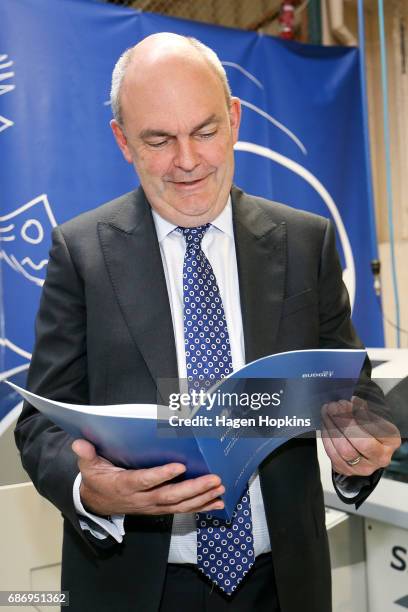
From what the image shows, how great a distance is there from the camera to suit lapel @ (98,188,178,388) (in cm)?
94

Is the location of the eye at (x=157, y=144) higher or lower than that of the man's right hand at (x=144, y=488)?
higher

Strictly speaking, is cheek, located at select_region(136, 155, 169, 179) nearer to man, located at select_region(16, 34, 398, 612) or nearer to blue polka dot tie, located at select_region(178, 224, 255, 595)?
man, located at select_region(16, 34, 398, 612)

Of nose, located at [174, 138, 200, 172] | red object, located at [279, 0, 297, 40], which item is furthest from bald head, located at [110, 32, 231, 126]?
red object, located at [279, 0, 297, 40]

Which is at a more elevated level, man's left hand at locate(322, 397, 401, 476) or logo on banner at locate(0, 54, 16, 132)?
logo on banner at locate(0, 54, 16, 132)

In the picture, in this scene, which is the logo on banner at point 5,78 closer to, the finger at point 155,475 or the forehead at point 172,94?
the forehead at point 172,94

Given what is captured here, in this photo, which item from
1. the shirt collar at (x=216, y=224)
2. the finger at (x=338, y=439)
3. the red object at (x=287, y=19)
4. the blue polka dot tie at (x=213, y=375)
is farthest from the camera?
the red object at (x=287, y=19)

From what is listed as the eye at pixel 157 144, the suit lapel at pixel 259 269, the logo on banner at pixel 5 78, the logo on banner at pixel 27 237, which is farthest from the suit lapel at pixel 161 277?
the logo on banner at pixel 5 78

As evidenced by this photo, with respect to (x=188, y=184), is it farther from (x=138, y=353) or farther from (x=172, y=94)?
(x=138, y=353)

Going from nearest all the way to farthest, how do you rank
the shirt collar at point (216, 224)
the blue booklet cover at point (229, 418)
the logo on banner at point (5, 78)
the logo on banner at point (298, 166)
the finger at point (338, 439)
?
the blue booklet cover at point (229, 418) → the finger at point (338, 439) → the shirt collar at point (216, 224) → the logo on banner at point (5, 78) → the logo on banner at point (298, 166)

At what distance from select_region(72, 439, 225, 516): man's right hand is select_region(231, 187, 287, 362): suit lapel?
0.93 feet

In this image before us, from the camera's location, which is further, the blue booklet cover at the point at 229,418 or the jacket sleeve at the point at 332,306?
the jacket sleeve at the point at 332,306

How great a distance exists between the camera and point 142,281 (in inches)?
38.9

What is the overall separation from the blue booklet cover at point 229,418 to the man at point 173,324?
0.46 feet

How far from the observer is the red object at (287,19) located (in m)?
2.98
